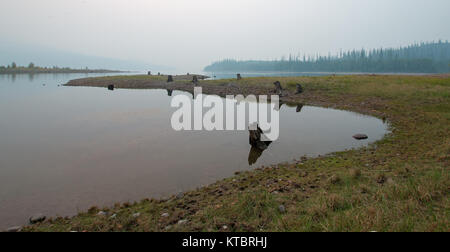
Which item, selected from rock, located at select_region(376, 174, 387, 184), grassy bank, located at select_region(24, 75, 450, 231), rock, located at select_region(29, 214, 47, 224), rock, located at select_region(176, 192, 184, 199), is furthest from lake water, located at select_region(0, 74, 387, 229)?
rock, located at select_region(376, 174, 387, 184)

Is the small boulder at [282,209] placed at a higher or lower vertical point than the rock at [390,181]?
lower

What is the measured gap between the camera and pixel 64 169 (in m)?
11.0

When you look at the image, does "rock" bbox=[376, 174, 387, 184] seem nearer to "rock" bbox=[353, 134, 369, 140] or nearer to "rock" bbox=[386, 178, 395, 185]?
"rock" bbox=[386, 178, 395, 185]

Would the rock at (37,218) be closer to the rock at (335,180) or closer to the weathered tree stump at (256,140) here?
the rock at (335,180)

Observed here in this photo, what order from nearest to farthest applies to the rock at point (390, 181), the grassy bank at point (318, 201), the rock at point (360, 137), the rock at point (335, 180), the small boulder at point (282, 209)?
the grassy bank at point (318, 201) < the small boulder at point (282, 209) < the rock at point (390, 181) < the rock at point (335, 180) < the rock at point (360, 137)

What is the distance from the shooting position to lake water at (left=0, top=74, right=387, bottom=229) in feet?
28.3

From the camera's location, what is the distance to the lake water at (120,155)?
8.62 meters

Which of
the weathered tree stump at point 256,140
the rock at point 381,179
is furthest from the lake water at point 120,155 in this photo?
the rock at point 381,179

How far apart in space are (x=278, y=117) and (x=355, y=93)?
18205mm

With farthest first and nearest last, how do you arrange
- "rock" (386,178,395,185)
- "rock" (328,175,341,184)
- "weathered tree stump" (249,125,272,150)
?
"weathered tree stump" (249,125,272,150) → "rock" (328,175,341,184) → "rock" (386,178,395,185)

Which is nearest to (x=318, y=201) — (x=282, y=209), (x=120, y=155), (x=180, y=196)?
(x=282, y=209)

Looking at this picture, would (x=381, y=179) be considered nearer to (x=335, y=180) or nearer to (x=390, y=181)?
(x=390, y=181)

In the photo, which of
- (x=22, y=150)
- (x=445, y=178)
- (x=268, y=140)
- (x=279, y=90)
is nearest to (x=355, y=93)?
(x=279, y=90)

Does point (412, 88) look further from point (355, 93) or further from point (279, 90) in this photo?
point (279, 90)
